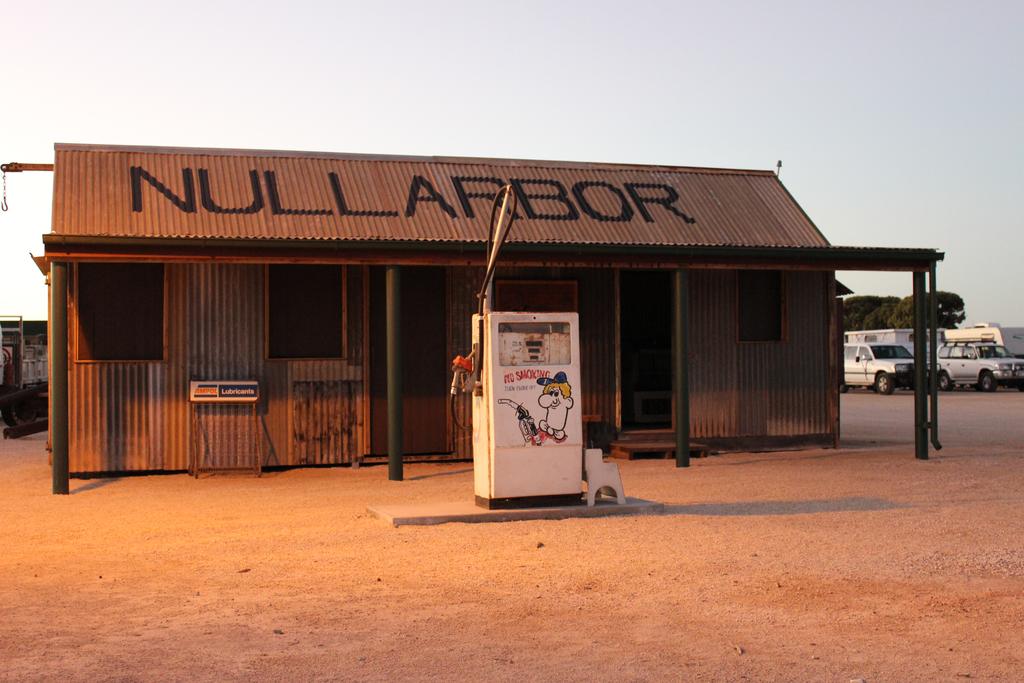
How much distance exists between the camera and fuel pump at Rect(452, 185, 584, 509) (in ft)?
37.1

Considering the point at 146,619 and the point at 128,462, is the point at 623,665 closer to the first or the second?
the point at 146,619

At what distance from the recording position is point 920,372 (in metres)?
17.0

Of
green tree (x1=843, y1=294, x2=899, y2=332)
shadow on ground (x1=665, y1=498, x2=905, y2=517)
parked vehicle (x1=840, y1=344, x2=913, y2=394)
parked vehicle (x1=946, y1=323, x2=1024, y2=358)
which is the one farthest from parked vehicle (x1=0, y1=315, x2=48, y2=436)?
green tree (x1=843, y1=294, x2=899, y2=332)

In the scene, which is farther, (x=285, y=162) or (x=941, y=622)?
(x=285, y=162)

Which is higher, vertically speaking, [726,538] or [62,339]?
[62,339]

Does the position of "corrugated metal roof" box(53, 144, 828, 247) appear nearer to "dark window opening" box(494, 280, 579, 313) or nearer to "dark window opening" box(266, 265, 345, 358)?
"dark window opening" box(266, 265, 345, 358)

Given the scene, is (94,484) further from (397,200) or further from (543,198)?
(543,198)

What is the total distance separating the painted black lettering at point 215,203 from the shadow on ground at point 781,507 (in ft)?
24.1

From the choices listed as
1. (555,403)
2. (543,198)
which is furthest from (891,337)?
(555,403)

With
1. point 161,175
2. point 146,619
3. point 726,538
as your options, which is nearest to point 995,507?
point 726,538

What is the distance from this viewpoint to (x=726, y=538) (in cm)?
1010

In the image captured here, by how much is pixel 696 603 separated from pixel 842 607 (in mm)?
889

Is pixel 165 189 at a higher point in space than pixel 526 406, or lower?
higher

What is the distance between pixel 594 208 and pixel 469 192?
72.6 inches
